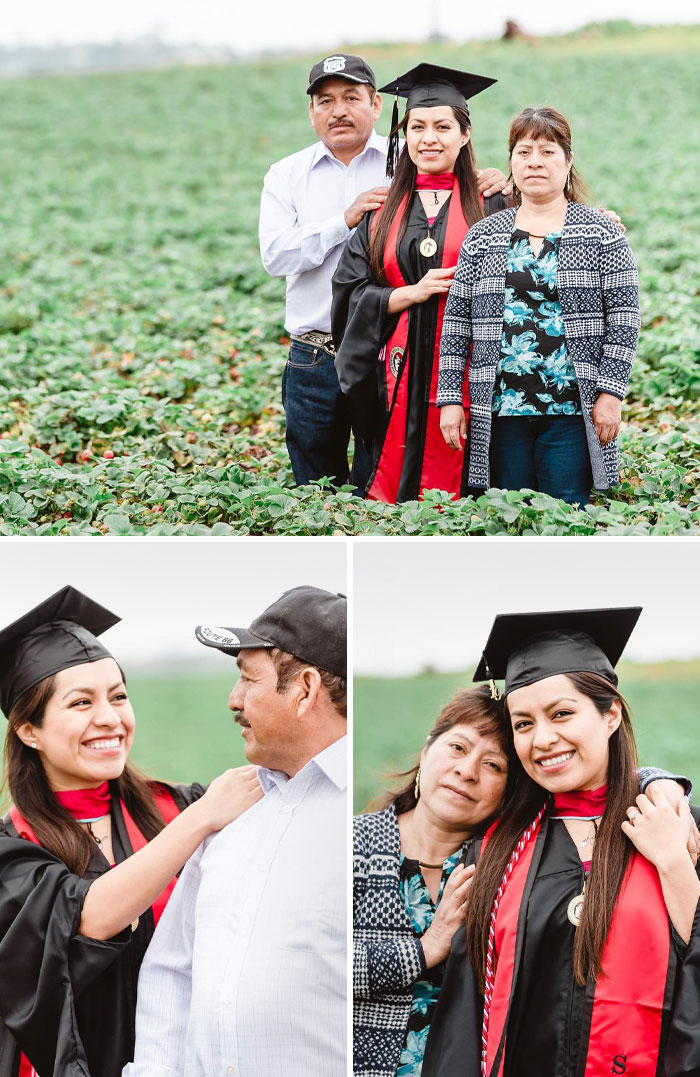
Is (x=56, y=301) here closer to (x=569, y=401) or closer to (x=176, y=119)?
(x=569, y=401)

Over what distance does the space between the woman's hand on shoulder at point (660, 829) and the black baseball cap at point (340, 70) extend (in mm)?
3354

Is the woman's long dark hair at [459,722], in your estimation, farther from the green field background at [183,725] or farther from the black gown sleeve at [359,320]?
the black gown sleeve at [359,320]

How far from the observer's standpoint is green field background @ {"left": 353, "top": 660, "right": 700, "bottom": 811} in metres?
3.26

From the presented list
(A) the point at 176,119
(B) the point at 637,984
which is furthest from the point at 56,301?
(A) the point at 176,119

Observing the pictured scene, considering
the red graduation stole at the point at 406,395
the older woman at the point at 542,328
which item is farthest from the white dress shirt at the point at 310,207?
the older woman at the point at 542,328

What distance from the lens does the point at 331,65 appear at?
5.20 metres

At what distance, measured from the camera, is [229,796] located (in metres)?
3.21

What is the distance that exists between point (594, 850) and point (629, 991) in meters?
0.34

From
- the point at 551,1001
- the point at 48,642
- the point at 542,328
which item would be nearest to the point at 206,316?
the point at 542,328

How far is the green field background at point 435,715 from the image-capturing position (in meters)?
3.26

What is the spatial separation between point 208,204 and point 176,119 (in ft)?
29.6

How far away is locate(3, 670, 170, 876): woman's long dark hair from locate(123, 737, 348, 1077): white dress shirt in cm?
20

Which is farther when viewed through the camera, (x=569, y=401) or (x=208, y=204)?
(x=208, y=204)

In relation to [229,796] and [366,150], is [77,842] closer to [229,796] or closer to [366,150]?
[229,796]
